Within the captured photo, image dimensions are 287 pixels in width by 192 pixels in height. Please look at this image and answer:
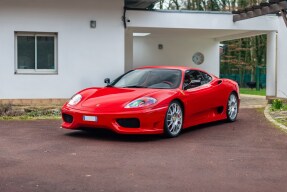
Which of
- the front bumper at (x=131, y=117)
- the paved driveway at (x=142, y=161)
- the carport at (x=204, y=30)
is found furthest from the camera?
the carport at (x=204, y=30)

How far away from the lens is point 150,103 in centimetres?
820

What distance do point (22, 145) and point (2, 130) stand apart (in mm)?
1847

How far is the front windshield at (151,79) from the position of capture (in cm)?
919

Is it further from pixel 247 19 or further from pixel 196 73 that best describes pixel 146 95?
pixel 247 19

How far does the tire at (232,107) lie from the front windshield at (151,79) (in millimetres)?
1940

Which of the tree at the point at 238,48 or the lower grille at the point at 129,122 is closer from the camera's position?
the lower grille at the point at 129,122

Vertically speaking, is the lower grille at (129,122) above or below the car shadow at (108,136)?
above

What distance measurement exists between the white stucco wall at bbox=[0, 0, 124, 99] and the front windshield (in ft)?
15.1

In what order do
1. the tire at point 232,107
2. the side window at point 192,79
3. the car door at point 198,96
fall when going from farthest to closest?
the tire at point 232,107
the side window at point 192,79
the car door at point 198,96

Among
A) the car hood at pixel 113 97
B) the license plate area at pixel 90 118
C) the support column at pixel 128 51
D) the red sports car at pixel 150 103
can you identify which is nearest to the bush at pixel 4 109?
the red sports car at pixel 150 103

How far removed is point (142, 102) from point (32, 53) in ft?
22.2

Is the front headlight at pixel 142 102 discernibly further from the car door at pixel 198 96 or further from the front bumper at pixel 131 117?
the car door at pixel 198 96

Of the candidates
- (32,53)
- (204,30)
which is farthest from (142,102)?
(204,30)

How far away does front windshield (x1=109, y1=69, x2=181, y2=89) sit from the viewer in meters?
9.19
